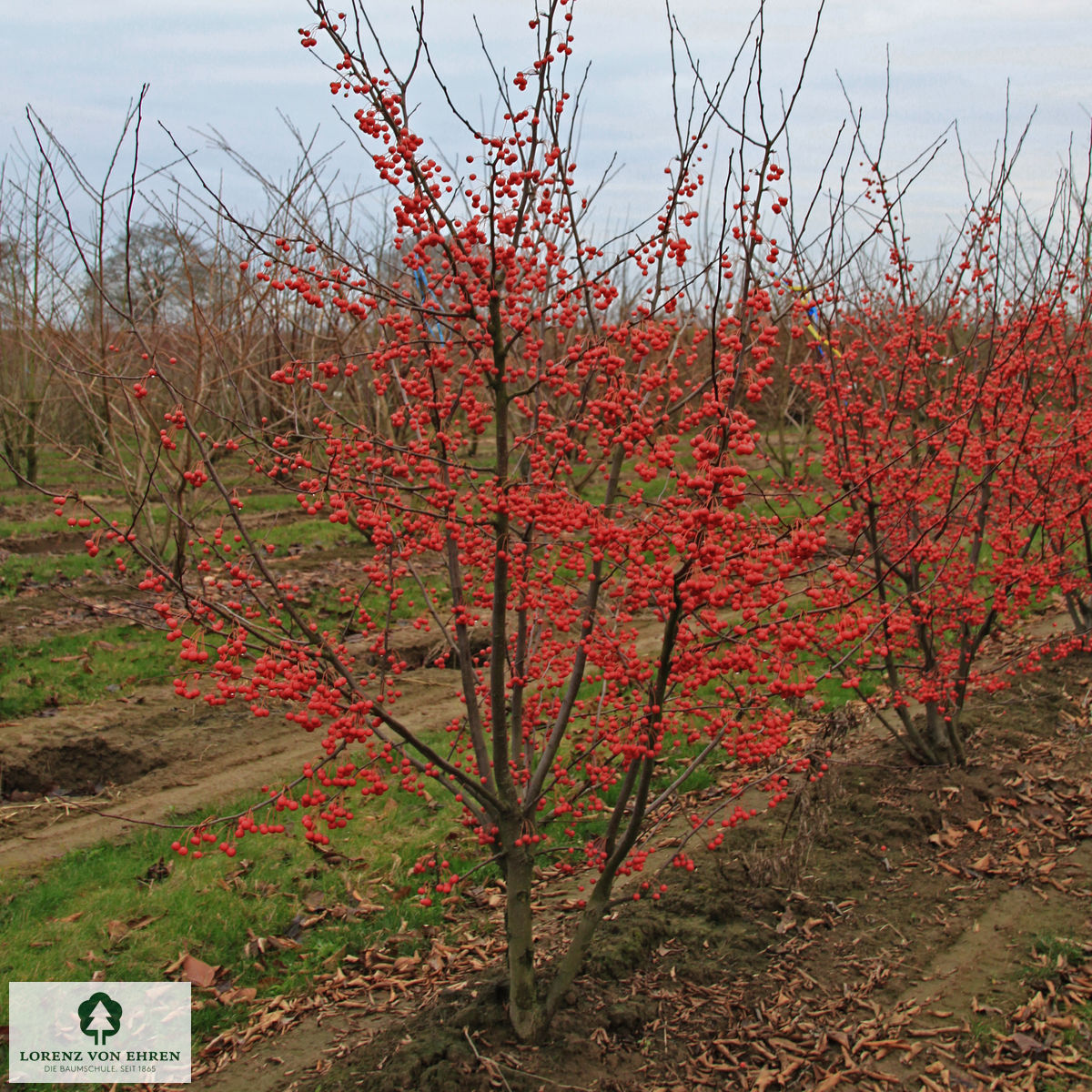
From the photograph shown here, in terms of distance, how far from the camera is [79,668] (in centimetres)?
846

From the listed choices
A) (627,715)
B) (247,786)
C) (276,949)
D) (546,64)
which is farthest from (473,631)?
(546,64)

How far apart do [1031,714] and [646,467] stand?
5172 millimetres

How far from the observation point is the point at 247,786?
674 centimetres

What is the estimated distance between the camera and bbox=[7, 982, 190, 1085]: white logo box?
13.2 ft

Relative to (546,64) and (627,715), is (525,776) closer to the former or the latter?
(627,715)

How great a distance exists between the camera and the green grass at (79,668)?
25.6 feet

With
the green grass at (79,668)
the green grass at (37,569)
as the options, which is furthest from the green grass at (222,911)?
the green grass at (37,569)

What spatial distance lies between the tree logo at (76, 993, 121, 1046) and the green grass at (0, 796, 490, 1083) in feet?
0.47

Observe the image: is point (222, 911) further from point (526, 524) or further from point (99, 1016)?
point (526, 524)

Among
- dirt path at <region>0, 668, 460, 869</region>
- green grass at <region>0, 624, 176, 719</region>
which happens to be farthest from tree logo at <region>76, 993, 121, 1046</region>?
green grass at <region>0, 624, 176, 719</region>

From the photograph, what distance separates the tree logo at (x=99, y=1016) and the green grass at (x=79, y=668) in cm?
388

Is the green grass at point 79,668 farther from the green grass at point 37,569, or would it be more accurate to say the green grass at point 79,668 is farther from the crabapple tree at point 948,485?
the crabapple tree at point 948,485

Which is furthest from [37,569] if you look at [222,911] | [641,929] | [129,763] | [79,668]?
[641,929]

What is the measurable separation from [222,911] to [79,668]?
4.28 meters
